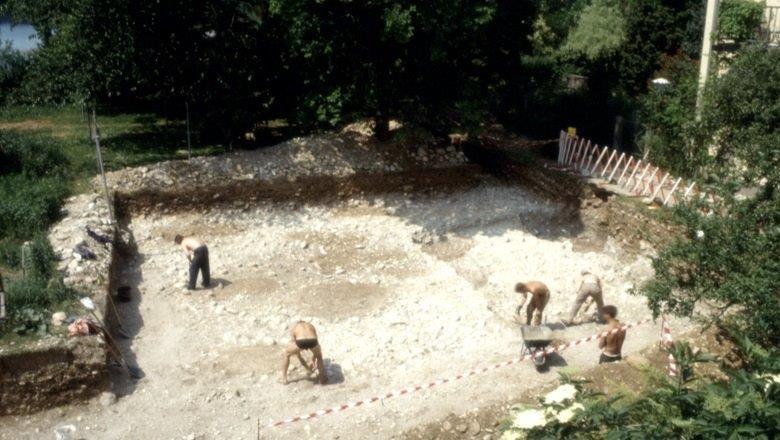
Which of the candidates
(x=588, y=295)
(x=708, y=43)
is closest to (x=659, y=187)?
(x=708, y=43)

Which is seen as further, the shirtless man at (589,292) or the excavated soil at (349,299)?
the shirtless man at (589,292)

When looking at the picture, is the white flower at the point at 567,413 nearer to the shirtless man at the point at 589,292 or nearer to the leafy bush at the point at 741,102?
the shirtless man at the point at 589,292

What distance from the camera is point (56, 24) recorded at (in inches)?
741

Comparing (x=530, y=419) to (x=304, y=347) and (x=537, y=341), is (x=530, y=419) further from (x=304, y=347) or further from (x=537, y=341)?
(x=304, y=347)

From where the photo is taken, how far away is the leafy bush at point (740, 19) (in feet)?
59.1

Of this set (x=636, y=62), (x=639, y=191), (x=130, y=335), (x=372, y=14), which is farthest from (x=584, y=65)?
(x=130, y=335)

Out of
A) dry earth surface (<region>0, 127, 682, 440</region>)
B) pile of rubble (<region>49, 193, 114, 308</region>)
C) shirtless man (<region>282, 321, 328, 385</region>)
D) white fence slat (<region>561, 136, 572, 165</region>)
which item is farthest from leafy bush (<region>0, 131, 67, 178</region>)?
white fence slat (<region>561, 136, 572, 165</region>)

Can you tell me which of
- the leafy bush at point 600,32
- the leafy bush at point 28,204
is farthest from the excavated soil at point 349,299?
the leafy bush at point 600,32

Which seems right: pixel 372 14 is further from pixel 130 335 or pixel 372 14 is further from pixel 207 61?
pixel 130 335

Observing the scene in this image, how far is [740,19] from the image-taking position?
714 inches

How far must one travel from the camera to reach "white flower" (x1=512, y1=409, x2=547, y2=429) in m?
6.64

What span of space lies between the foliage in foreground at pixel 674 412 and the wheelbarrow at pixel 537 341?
170 inches

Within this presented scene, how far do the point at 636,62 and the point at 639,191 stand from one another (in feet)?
42.5

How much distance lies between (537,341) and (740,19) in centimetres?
1213
